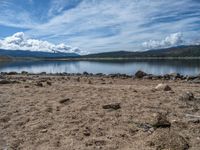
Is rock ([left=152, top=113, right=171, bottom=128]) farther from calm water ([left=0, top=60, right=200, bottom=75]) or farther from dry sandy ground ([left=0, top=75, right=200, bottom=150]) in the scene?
calm water ([left=0, top=60, right=200, bottom=75])

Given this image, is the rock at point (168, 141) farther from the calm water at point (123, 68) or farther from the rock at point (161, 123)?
the calm water at point (123, 68)

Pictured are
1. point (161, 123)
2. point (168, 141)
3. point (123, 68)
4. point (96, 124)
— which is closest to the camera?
point (168, 141)

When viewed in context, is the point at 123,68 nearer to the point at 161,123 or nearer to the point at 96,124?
the point at 96,124

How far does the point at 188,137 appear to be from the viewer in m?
8.14

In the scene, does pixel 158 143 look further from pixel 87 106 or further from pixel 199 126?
pixel 87 106

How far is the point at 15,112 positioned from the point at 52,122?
7.67 ft

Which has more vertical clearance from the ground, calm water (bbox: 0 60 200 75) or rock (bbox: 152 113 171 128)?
rock (bbox: 152 113 171 128)

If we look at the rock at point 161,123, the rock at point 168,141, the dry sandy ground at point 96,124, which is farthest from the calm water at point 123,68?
the rock at point 168,141

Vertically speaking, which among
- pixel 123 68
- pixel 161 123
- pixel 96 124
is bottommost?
pixel 123 68

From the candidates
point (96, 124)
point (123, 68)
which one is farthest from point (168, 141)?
point (123, 68)

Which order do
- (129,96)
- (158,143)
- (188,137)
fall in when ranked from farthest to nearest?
(129,96)
(188,137)
(158,143)

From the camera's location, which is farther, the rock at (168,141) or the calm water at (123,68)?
the calm water at (123,68)

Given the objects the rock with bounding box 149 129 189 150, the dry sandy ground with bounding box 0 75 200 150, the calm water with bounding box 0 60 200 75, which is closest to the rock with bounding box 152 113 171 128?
the dry sandy ground with bounding box 0 75 200 150

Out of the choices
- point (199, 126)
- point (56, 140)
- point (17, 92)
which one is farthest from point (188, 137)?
point (17, 92)
